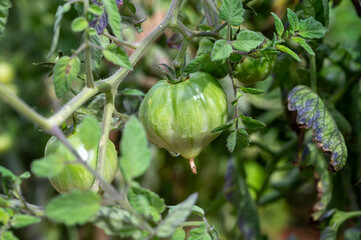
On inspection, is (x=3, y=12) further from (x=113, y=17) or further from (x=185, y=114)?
(x=185, y=114)

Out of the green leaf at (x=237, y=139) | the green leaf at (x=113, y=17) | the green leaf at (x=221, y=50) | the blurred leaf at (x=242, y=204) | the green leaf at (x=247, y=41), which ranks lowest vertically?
the blurred leaf at (x=242, y=204)

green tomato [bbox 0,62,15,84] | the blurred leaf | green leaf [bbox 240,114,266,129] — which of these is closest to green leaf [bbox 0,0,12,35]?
green leaf [bbox 240,114,266,129]

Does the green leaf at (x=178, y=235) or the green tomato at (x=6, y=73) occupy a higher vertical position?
the green tomato at (x=6, y=73)

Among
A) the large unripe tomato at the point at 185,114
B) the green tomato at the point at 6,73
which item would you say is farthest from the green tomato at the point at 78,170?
the green tomato at the point at 6,73

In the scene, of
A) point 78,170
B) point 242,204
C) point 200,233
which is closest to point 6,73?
point 242,204

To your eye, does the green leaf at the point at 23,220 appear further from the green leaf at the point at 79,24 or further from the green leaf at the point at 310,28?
the green leaf at the point at 310,28

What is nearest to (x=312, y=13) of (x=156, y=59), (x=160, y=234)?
(x=160, y=234)

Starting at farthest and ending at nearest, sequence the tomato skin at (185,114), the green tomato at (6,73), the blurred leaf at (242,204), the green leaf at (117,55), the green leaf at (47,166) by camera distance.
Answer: the green tomato at (6,73)
the blurred leaf at (242,204)
the tomato skin at (185,114)
the green leaf at (117,55)
the green leaf at (47,166)

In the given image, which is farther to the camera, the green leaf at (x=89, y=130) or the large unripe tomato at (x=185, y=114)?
the large unripe tomato at (x=185, y=114)
